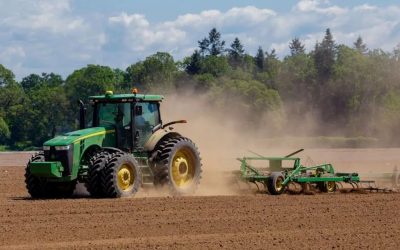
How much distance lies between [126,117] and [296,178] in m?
4.17

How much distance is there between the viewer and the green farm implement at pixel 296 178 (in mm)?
19250

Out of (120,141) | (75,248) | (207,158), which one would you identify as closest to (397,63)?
(207,158)

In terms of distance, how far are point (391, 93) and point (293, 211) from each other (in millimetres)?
66731

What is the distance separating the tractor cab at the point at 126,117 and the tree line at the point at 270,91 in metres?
48.1

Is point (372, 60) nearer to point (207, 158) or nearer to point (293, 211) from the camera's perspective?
point (207, 158)

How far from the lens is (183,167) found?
64.2 feet

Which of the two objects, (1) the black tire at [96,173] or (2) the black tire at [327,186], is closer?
(1) the black tire at [96,173]

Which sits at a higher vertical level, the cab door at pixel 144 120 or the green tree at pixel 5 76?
the green tree at pixel 5 76

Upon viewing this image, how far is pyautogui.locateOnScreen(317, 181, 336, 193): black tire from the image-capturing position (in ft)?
65.9

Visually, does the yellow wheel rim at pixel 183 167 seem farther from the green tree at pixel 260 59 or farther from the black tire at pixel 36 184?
the green tree at pixel 260 59

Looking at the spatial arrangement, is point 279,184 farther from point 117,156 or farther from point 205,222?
point 205,222

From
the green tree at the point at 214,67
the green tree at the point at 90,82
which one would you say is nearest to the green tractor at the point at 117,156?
the green tree at the point at 90,82

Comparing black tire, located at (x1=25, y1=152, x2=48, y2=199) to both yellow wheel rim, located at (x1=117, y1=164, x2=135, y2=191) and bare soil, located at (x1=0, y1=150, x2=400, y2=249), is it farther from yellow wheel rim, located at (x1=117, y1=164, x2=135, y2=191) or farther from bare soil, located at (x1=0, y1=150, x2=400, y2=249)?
yellow wheel rim, located at (x1=117, y1=164, x2=135, y2=191)

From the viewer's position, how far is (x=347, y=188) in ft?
69.5
